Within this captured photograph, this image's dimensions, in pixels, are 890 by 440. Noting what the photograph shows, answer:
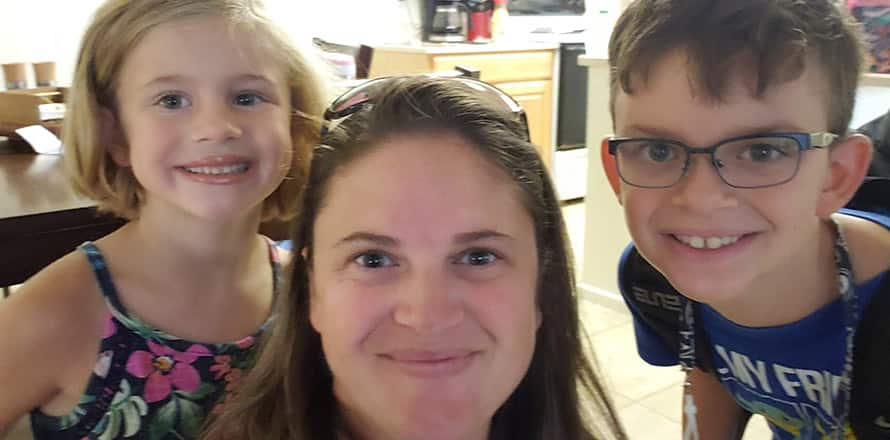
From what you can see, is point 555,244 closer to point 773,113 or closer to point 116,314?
point 773,113

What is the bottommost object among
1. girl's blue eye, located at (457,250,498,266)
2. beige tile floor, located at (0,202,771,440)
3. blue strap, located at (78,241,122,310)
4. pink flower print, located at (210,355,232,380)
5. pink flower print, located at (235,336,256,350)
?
→ beige tile floor, located at (0,202,771,440)

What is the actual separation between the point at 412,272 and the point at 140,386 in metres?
0.53

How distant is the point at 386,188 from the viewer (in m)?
0.84

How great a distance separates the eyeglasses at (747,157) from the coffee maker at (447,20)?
377 centimetres

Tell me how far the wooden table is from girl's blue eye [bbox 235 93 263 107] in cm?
42

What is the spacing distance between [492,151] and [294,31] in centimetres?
54

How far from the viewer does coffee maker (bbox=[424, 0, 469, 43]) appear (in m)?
4.70

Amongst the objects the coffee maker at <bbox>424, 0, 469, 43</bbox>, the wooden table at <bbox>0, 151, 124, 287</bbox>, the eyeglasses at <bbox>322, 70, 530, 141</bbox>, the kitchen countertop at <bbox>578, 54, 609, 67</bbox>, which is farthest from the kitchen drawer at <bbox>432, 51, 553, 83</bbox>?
the eyeglasses at <bbox>322, 70, 530, 141</bbox>

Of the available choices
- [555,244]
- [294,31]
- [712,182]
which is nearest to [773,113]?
[712,182]

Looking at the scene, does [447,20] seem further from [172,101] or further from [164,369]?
[164,369]

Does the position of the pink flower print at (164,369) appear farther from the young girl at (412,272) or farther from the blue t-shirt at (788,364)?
the blue t-shirt at (788,364)

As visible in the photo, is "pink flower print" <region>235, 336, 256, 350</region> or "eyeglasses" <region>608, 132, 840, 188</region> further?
"pink flower print" <region>235, 336, 256, 350</region>

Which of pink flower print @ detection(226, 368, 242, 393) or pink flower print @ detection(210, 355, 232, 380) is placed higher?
pink flower print @ detection(210, 355, 232, 380)

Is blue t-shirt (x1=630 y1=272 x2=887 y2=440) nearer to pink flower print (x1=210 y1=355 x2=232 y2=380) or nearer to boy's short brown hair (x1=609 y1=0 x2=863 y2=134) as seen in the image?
boy's short brown hair (x1=609 y1=0 x2=863 y2=134)
